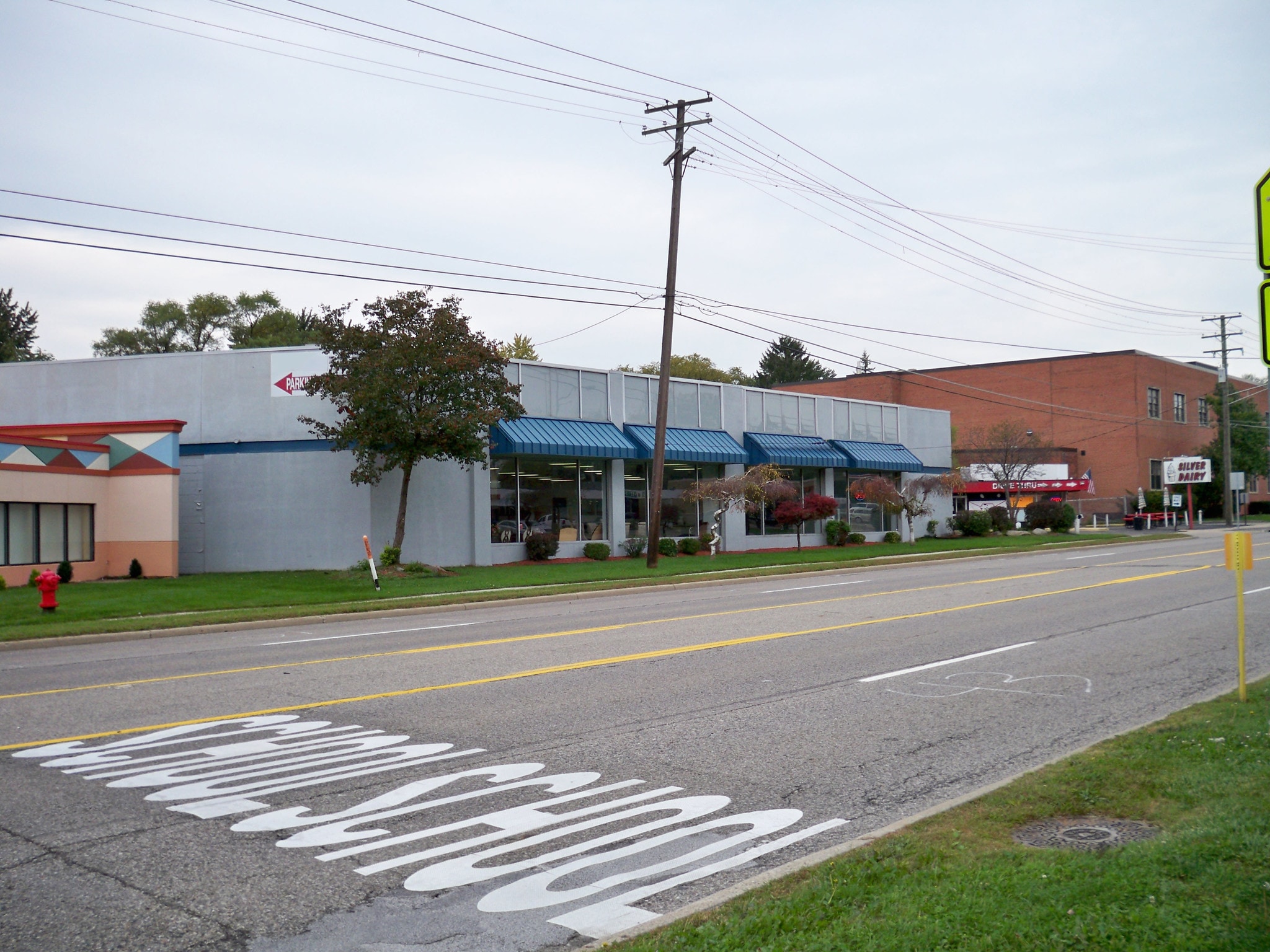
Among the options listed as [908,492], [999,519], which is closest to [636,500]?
[908,492]

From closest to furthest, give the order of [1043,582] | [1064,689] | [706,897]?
1. [706,897]
2. [1064,689]
3. [1043,582]

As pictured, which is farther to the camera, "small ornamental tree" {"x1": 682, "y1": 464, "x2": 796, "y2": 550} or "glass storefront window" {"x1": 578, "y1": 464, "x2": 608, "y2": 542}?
"glass storefront window" {"x1": 578, "y1": 464, "x2": 608, "y2": 542}

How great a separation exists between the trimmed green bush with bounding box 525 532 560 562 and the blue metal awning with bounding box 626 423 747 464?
4.67 metres

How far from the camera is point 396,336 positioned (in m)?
27.5

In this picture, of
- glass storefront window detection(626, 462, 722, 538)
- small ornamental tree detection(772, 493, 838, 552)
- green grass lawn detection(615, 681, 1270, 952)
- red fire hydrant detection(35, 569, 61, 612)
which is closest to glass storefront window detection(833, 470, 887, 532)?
small ornamental tree detection(772, 493, 838, 552)

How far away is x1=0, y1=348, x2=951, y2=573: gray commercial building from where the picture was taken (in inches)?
1225

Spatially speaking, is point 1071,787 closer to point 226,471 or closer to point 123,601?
point 123,601

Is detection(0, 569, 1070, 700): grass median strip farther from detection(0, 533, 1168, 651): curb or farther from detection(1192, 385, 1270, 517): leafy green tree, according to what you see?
detection(1192, 385, 1270, 517): leafy green tree

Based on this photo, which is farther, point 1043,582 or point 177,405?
point 177,405

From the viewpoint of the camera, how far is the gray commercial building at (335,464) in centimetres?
3112

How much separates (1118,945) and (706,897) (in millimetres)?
1767

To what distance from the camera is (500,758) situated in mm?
7582

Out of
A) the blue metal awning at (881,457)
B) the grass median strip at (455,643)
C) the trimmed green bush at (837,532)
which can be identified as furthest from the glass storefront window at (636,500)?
the grass median strip at (455,643)

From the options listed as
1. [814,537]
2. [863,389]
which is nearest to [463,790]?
[814,537]
